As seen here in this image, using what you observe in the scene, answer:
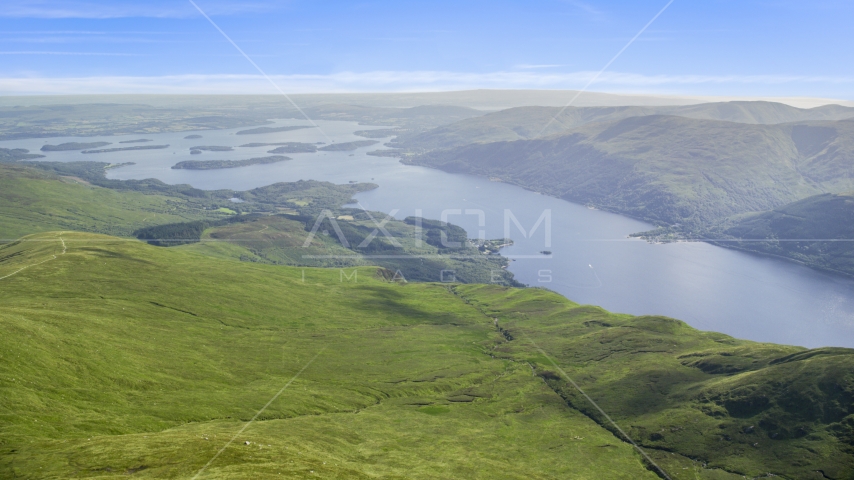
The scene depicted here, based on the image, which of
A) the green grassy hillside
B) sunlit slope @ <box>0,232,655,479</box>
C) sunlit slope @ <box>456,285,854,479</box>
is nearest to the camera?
sunlit slope @ <box>0,232,655,479</box>

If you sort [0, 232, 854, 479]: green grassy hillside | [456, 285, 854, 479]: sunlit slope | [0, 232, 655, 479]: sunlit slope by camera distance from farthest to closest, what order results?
[456, 285, 854, 479]: sunlit slope < [0, 232, 854, 479]: green grassy hillside < [0, 232, 655, 479]: sunlit slope

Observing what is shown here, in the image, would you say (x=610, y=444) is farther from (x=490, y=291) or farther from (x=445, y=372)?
(x=490, y=291)

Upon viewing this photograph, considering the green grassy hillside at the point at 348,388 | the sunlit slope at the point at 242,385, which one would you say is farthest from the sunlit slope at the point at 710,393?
the sunlit slope at the point at 242,385

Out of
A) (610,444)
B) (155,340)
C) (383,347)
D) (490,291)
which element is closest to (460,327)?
(383,347)

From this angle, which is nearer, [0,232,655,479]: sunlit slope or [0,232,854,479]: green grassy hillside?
[0,232,655,479]: sunlit slope

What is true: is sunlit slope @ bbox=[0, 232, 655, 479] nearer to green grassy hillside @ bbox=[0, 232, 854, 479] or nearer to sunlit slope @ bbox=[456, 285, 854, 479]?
green grassy hillside @ bbox=[0, 232, 854, 479]

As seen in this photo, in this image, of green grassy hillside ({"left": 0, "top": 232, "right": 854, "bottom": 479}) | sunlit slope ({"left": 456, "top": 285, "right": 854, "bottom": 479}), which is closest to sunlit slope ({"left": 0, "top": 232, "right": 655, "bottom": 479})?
green grassy hillside ({"left": 0, "top": 232, "right": 854, "bottom": 479})

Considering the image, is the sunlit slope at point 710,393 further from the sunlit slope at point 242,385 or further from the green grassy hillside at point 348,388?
the sunlit slope at point 242,385
